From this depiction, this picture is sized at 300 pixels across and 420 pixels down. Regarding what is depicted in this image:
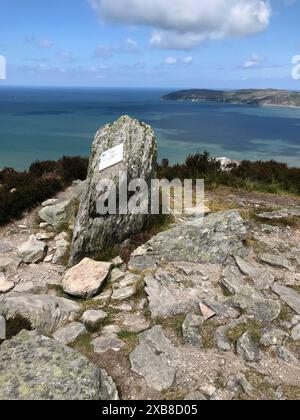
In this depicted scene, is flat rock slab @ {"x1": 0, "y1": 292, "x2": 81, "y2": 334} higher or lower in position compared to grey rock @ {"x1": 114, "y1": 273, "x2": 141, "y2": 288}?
lower

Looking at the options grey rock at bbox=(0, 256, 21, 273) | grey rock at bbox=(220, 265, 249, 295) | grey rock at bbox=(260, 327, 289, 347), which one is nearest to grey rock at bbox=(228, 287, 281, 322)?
grey rock at bbox=(220, 265, 249, 295)

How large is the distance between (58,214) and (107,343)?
556 cm

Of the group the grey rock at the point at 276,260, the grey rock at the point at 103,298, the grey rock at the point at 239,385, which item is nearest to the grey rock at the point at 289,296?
the grey rock at the point at 276,260

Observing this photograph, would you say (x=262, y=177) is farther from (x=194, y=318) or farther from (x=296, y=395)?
(x=296, y=395)

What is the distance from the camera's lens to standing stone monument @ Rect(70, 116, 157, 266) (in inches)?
325

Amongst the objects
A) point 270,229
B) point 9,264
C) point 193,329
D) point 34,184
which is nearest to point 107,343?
point 193,329

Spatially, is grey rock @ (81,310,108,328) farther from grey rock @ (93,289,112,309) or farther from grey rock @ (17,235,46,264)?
grey rock @ (17,235,46,264)

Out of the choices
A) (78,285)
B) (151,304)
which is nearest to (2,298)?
(78,285)

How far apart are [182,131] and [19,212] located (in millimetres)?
52120

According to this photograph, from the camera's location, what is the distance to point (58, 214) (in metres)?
10.4

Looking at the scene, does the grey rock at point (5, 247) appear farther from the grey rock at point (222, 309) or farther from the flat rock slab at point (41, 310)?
the grey rock at point (222, 309)

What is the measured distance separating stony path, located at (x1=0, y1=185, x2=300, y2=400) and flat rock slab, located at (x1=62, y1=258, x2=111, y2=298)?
0.07ft

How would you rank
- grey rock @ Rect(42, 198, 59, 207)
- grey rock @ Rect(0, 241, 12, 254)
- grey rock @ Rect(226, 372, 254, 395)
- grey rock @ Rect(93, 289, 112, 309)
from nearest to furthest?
grey rock @ Rect(226, 372, 254, 395)
grey rock @ Rect(93, 289, 112, 309)
grey rock @ Rect(0, 241, 12, 254)
grey rock @ Rect(42, 198, 59, 207)

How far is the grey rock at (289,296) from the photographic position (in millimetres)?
6262
